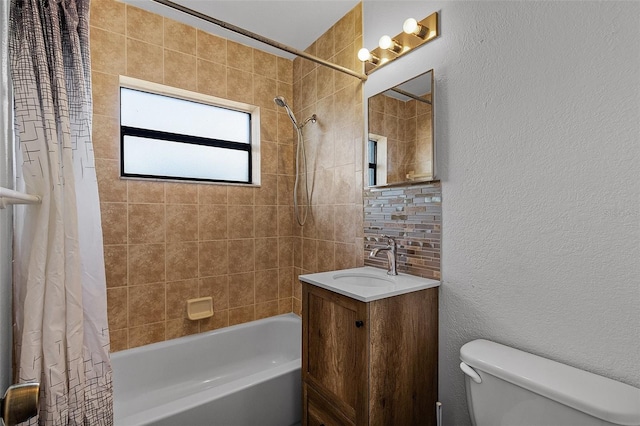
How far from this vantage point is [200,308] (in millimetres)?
2164

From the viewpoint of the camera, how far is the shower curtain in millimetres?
1028

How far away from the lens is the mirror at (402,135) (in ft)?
4.85

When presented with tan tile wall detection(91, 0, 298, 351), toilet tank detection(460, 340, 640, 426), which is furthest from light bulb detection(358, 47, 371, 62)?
toilet tank detection(460, 340, 640, 426)

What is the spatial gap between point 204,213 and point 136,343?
93cm

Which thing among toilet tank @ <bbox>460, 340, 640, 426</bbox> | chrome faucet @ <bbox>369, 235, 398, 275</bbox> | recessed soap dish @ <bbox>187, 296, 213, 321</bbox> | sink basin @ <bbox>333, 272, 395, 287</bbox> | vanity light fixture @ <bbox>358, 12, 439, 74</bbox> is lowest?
recessed soap dish @ <bbox>187, 296, 213, 321</bbox>

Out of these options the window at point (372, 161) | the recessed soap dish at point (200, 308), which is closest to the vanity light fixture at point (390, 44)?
the window at point (372, 161)

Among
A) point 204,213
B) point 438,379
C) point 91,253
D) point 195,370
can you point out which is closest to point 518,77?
point 438,379

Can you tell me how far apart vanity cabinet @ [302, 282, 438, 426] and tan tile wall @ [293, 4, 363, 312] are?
0.57 m

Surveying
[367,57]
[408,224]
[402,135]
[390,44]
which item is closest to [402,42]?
[390,44]

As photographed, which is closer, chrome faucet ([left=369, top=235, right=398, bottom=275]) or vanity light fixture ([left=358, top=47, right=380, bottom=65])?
chrome faucet ([left=369, top=235, right=398, bottom=275])

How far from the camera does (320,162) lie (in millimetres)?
2273

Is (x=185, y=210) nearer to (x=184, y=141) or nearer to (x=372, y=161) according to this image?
(x=184, y=141)

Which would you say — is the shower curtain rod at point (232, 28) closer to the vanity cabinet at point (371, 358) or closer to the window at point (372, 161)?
the window at point (372, 161)

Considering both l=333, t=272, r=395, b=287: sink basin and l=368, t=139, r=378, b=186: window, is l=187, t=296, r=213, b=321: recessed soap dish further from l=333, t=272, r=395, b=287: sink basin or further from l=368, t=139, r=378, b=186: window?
l=368, t=139, r=378, b=186: window
